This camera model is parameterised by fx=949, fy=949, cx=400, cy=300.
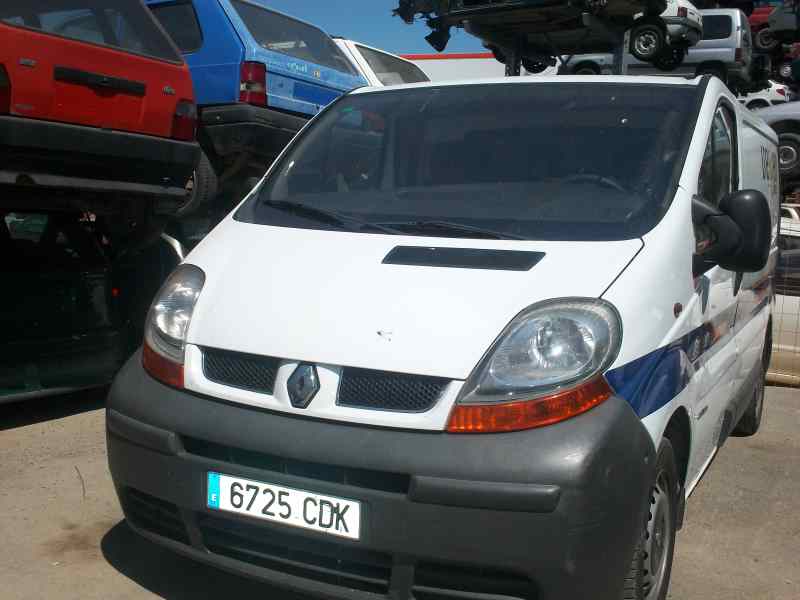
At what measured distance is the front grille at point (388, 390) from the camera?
2.43 metres

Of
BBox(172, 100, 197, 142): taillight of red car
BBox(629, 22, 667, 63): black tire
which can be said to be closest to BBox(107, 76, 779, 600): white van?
BBox(172, 100, 197, 142): taillight of red car

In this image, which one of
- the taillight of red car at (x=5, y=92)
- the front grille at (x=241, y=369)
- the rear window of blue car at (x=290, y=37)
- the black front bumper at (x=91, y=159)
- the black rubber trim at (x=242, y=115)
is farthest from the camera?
the rear window of blue car at (x=290, y=37)

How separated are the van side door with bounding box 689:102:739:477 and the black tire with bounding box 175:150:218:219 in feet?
15.1

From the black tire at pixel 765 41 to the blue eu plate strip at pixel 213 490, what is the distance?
24866 mm

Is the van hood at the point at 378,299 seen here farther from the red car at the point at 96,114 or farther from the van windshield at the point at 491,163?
the red car at the point at 96,114

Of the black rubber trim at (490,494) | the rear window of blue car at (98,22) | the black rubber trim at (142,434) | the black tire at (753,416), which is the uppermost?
the rear window of blue car at (98,22)

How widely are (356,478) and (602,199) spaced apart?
4.20ft

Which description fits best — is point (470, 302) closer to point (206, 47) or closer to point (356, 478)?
point (356, 478)

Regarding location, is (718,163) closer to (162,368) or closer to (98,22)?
(162,368)

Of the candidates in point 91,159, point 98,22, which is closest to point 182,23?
point 98,22

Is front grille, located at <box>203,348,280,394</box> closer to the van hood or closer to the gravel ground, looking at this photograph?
the van hood

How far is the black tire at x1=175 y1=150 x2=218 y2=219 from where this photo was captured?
7.46 metres

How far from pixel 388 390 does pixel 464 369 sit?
205mm

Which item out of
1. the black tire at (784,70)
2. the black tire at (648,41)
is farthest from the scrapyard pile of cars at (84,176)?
the black tire at (784,70)
